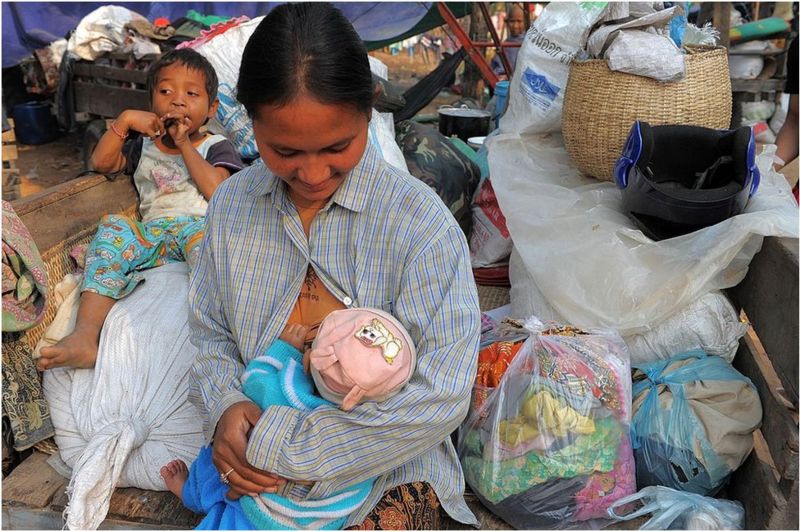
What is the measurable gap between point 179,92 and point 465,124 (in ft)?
6.45

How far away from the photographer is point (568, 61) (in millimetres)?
2791

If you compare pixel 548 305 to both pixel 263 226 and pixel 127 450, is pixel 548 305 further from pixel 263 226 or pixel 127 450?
pixel 127 450

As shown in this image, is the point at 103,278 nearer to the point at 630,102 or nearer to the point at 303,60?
the point at 303,60

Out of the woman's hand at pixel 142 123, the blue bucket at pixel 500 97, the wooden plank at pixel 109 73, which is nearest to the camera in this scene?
the woman's hand at pixel 142 123

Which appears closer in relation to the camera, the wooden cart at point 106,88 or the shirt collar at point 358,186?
the shirt collar at point 358,186

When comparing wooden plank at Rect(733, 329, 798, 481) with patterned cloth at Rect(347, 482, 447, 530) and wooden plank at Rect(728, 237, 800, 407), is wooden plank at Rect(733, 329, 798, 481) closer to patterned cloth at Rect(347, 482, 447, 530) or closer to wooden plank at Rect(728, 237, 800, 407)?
wooden plank at Rect(728, 237, 800, 407)

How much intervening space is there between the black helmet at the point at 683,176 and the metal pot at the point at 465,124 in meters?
1.87

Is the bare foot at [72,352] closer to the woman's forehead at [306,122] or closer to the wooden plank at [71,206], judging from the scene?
the wooden plank at [71,206]

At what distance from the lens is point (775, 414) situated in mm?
1580

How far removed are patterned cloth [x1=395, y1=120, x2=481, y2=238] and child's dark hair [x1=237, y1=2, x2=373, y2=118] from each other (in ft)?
6.01

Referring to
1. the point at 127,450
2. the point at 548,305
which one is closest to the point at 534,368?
the point at 548,305

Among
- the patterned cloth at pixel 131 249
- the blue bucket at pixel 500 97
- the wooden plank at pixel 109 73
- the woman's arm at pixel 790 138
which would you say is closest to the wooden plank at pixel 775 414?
the patterned cloth at pixel 131 249

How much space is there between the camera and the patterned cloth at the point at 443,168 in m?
3.08

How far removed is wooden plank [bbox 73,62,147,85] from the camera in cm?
468
